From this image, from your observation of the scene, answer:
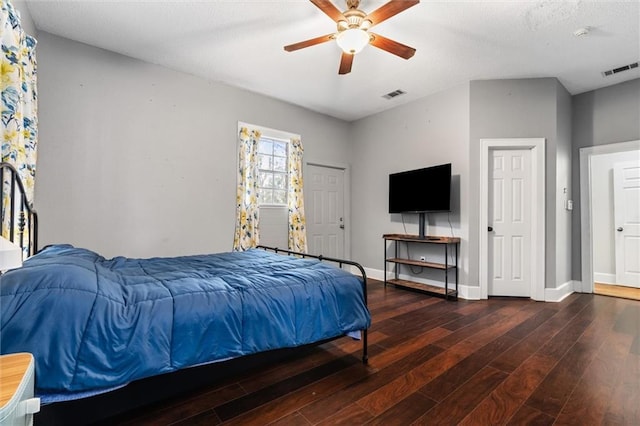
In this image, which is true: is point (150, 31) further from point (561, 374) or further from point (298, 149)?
point (561, 374)

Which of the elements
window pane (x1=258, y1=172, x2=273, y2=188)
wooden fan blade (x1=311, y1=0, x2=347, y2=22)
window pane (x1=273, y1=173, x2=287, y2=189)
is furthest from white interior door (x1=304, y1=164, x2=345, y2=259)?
wooden fan blade (x1=311, y1=0, x2=347, y2=22)

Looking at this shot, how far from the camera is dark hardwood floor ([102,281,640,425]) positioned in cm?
160

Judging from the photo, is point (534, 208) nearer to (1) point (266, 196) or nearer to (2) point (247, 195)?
(1) point (266, 196)

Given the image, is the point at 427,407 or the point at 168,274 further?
the point at 168,274

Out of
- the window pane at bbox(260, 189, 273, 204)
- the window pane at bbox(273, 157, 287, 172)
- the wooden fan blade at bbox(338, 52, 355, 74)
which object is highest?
the wooden fan blade at bbox(338, 52, 355, 74)

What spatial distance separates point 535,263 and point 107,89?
5.58 m

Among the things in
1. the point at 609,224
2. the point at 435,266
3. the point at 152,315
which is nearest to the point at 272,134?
the point at 435,266

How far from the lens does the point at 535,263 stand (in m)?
3.85

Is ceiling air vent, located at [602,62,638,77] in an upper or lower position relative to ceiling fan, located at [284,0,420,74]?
upper

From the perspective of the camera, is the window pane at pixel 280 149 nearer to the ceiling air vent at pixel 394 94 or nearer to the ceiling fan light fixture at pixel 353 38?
the ceiling air vent at pixel 394 94

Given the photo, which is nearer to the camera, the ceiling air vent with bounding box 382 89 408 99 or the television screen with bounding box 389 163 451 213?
the television screen with bounding box 389 163 451 213

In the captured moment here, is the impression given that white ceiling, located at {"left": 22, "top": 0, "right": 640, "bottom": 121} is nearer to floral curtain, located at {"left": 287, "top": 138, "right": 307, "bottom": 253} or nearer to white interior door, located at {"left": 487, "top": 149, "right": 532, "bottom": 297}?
floral curtain, located at {"left": 287, "top": 138, "right": 307, "bottom": 253}

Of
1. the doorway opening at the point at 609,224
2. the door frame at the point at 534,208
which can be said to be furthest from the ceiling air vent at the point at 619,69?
the door frame at the point at 534,208

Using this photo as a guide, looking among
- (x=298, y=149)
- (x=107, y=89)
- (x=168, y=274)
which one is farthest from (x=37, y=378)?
(x=298, y=149)
